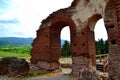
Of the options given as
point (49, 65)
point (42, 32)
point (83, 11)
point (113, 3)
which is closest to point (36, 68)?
point (49, 65)

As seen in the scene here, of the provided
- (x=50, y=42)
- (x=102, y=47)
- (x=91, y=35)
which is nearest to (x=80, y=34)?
(x=91, y=35)

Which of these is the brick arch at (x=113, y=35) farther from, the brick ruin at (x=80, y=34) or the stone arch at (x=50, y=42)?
the stone arch at (x=50, y=42)

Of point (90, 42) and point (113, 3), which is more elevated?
point (113, 3)

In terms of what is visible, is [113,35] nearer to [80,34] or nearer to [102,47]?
[80,34]

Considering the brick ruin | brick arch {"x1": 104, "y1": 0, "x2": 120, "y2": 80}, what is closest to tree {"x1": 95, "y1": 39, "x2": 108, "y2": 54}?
the brick ruin

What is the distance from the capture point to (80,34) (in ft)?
48.8

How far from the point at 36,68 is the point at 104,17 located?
7877 mm

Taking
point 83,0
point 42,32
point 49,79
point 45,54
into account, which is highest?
point 83,0

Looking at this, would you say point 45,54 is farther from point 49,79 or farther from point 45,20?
point 49,79

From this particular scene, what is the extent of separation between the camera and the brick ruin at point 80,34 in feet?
38.7

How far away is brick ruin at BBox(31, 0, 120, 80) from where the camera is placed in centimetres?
1179

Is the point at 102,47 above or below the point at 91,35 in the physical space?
below

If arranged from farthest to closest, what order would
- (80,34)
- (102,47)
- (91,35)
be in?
(102,47) < (80,34) < (91,35)

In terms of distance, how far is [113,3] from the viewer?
38.7 feet
